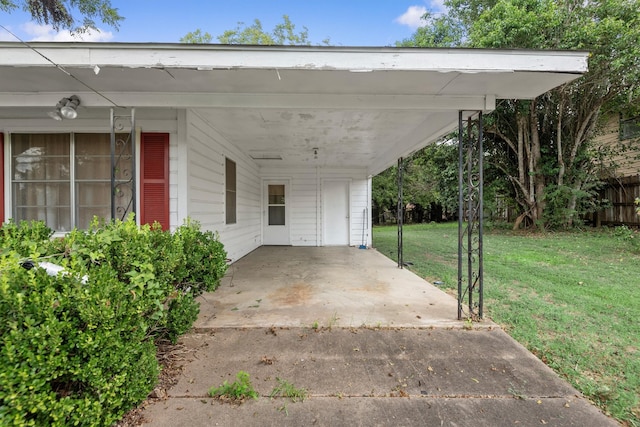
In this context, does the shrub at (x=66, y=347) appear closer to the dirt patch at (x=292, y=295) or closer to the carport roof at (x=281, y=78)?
the carport roof at (x=281, y=78)

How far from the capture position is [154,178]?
12.6 ft

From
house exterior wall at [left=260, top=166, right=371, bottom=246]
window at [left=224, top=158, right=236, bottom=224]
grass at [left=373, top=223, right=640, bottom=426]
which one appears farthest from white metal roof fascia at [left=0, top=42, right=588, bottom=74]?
house exterior wall at [left=260, top=166, right=371, bottom=246]

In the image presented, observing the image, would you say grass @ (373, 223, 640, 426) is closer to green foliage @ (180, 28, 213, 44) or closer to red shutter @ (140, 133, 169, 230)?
red shutter @ (140, 133, 169, 230)

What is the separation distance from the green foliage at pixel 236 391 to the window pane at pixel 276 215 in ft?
24.1

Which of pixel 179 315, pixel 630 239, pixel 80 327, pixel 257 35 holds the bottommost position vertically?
pixel 179 315

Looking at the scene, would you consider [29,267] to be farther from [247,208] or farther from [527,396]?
[247,208]

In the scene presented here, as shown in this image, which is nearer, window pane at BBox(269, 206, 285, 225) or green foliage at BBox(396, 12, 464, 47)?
window pane at BBox(269, 206, 285, 225)

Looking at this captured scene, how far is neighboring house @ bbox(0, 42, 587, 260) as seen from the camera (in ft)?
8.06

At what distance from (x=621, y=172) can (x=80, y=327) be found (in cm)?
1544

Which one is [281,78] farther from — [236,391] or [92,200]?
[92,200]

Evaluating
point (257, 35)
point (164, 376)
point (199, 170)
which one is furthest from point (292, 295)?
point (257, 35)

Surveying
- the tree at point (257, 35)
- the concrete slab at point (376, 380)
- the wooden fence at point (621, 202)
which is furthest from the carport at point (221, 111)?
the tree at point (257, 35)

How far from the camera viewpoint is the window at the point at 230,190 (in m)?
5.63

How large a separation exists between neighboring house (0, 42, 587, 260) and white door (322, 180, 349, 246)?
8.76 ft
